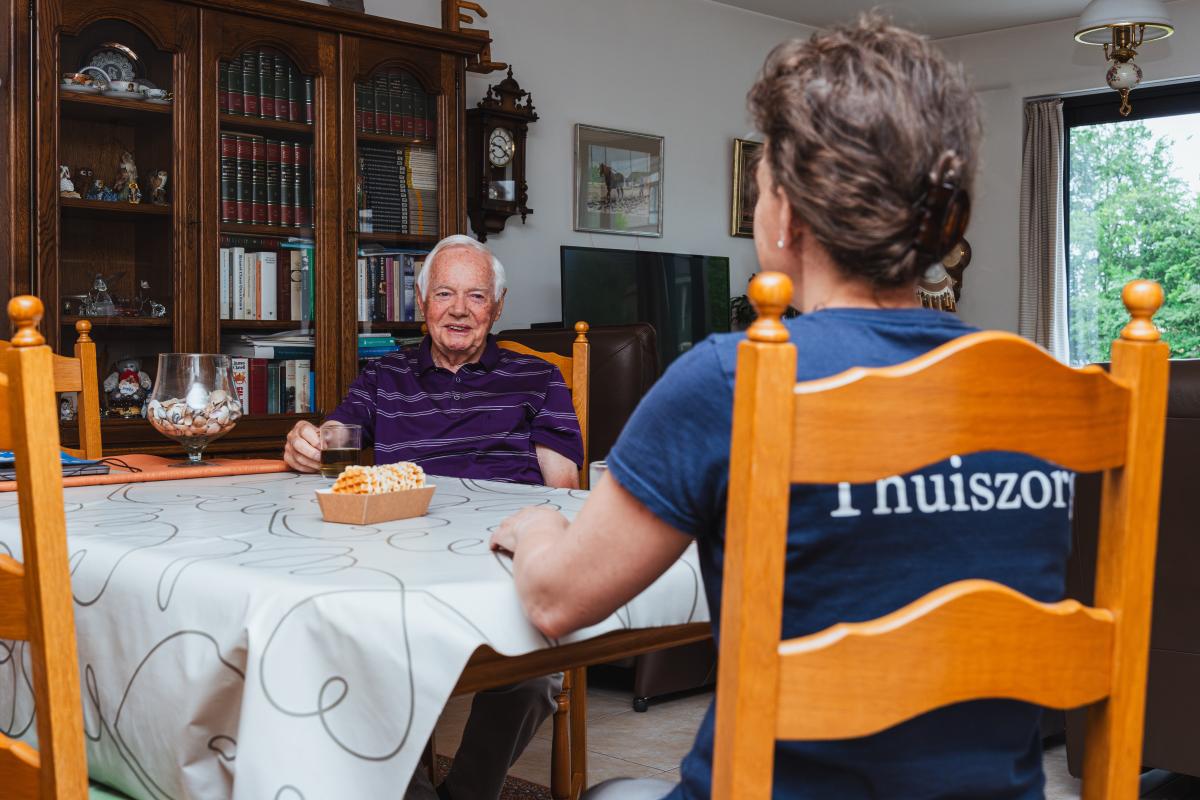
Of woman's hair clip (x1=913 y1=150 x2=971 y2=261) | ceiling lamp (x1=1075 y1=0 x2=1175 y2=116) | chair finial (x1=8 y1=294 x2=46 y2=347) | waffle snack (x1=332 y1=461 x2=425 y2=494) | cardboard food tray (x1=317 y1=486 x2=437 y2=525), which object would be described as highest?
ceiling lamp (x1=1075 y1=0 x2=1175 y2=116)

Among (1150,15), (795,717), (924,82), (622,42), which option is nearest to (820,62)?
(924,82)

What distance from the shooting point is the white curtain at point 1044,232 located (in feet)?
19.6

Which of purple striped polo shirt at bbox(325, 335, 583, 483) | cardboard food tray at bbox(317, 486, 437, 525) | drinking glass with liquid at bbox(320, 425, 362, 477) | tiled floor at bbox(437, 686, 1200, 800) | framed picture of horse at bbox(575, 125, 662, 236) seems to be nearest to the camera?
cardboard food tray at bbox(317, 486, 437, 525)

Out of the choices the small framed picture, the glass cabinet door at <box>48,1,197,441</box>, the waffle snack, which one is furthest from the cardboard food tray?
the small framed picture

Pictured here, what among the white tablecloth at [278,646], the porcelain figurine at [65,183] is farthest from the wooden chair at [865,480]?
the porcelain figurine at [65,183]

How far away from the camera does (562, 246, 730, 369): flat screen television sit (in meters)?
4.81

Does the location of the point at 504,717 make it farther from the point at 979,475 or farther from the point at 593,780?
the point at 979,475

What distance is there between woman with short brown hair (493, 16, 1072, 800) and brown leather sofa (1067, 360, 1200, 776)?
4.43 ft

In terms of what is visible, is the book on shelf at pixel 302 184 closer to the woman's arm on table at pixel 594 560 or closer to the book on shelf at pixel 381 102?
the book on shelf at pixel 381 102

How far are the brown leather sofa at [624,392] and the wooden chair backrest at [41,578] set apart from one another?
7.19 ft

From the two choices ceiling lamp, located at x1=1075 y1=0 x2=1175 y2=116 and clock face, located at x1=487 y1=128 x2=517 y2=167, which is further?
clock face, located at x1=487 y1=128 x2=517 y2=167

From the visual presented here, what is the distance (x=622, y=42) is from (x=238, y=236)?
2255mm

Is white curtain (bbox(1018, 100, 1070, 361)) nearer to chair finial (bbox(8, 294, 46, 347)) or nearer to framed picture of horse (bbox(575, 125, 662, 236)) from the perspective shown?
framed picture of horse (bbox(575, 125, 662, 236))

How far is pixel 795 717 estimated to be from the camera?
75 cm
